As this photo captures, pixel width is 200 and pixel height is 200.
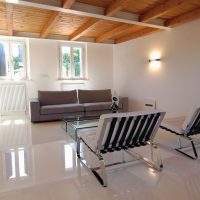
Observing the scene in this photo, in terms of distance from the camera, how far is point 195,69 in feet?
14.1

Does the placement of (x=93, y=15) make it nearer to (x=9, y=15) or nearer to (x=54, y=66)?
(x=9, y=15)

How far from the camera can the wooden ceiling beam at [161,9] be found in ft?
11.6

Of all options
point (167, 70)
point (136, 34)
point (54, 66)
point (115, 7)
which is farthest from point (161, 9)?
point (54, 66)

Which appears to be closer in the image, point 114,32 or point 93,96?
point 114,32

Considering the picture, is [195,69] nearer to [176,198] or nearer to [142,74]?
[142,74]

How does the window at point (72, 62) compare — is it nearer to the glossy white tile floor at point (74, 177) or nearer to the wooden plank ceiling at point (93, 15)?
the wooden plank ceiling at point (93, 15)

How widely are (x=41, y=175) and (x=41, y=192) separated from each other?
14.5 inches

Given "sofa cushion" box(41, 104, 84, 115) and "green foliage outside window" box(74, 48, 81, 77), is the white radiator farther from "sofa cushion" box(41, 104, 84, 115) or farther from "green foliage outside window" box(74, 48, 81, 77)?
"green foliage outside window" box(74, 48, 81, 77)

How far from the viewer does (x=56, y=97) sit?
554 centimetres

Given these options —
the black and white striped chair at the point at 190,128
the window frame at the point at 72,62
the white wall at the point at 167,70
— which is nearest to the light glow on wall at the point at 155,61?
the white wall at the point at 167,70

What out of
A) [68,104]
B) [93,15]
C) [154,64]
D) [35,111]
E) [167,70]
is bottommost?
[35,111]

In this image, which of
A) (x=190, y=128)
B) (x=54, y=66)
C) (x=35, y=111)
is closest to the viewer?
(x=190, y=128)

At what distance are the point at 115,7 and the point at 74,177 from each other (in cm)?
301

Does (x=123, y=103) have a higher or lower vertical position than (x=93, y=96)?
lower
